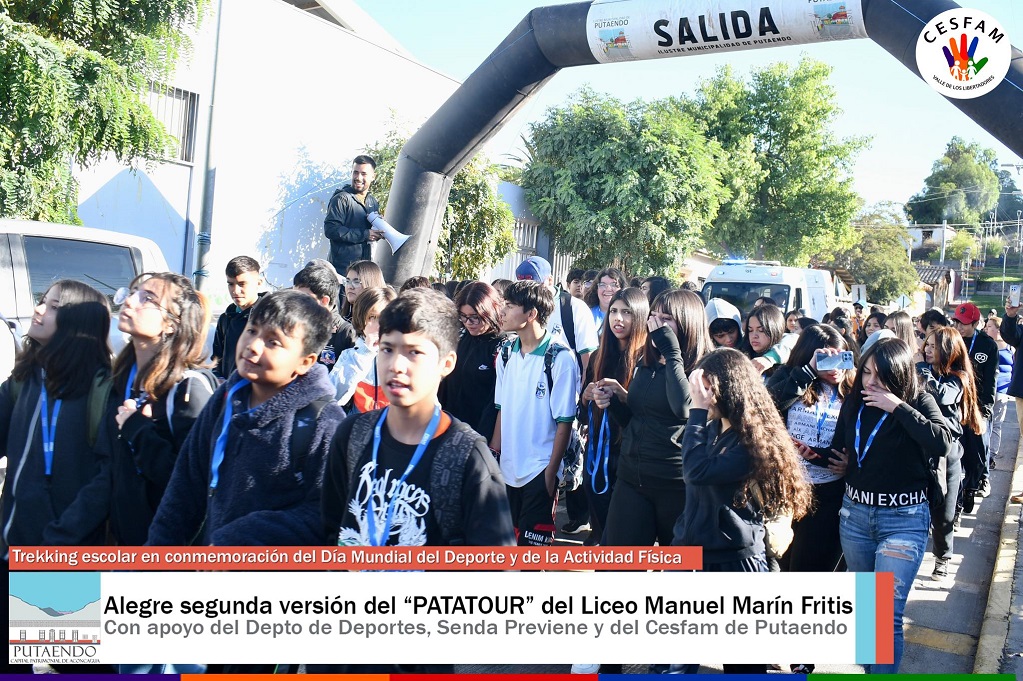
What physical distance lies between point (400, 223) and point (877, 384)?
→ 26.1 feet

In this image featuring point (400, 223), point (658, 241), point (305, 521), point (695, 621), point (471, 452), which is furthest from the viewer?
point (658, 241)

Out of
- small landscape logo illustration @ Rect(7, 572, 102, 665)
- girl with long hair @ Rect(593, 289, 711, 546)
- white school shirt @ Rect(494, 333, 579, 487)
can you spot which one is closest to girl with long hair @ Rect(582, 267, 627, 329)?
white school shirt @ Rect(494, 333, 579, 487)

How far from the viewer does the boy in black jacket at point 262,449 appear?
288 centimetres

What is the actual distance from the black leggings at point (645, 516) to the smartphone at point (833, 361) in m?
1.00

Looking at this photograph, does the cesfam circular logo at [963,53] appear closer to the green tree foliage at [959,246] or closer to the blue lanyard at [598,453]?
the blue lanyard at [598,453]

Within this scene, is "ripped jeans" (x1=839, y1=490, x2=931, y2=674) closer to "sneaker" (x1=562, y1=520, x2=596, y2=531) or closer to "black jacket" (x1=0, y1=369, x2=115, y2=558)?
"sneaker" (x1=562, y1=520, x2=596, y2=531)

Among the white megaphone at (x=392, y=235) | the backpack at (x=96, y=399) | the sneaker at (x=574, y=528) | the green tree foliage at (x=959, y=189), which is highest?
the green tree foliage at (x=959, y=189)

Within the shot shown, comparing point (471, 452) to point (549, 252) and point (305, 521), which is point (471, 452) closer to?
point (305, 521)

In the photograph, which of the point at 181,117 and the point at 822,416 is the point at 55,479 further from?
the point at 181,117

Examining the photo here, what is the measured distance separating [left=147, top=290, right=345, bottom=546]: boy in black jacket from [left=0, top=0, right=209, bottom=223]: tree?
6613 mm

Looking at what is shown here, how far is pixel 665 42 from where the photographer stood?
32.1ft

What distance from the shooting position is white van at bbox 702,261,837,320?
1593 cm

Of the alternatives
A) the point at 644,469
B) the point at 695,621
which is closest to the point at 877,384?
the point at 644,469

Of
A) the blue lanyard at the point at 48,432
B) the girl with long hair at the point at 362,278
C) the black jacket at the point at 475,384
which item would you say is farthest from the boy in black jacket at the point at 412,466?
the girl with long hair at the point at 362,278
